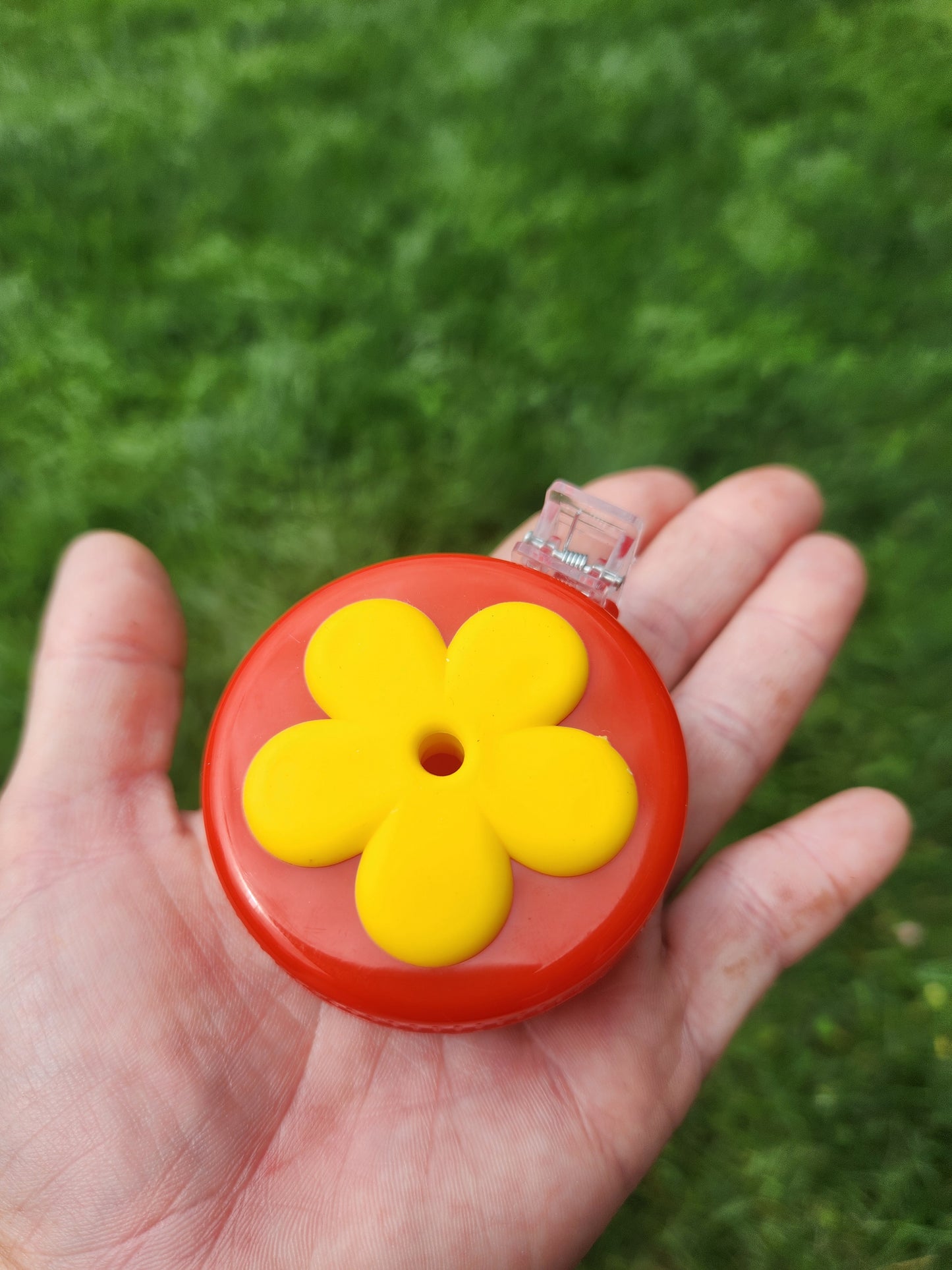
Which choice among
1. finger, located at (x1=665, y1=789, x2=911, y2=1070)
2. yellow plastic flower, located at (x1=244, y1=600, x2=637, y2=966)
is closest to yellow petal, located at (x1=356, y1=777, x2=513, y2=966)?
yellow plastic flower, located at (x1=244, y1=600, x2=637, y2=966)

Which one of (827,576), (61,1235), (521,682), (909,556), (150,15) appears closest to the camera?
(61,1235)

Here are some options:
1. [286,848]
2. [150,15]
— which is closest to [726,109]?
[150,15]

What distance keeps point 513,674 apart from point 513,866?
0.27m

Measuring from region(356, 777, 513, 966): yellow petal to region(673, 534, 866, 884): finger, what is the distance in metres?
0.54

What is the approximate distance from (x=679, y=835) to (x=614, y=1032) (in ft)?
1.12

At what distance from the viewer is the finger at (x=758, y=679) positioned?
171 cm

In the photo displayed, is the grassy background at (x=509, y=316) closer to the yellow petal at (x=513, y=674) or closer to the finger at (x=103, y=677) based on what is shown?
the finger at (x=103, y=677)

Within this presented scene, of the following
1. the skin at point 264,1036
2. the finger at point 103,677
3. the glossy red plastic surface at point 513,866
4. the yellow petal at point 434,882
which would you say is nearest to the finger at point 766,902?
the skin at point 264,1036

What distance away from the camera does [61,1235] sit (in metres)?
1.29

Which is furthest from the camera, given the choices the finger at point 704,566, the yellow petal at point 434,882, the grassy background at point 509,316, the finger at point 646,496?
the grassy background at point 509,316

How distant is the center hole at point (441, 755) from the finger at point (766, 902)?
1.57 ft

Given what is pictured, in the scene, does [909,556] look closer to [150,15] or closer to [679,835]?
[679,835]

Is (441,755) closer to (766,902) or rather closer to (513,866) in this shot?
(513,866)

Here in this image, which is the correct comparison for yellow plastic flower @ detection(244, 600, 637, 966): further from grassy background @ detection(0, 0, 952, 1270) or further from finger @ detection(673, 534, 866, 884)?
grassy background @ detection(0, 0, 952, 1270)
